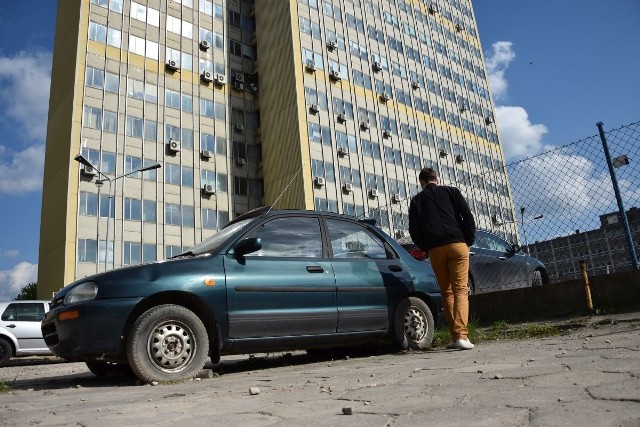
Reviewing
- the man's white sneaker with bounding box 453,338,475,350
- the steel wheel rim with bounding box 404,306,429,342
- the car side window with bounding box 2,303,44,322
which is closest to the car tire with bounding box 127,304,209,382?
the steel wheel rim with bounding box 404,306,429,342

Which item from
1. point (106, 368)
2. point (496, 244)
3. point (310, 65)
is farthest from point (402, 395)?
point (310, 65)

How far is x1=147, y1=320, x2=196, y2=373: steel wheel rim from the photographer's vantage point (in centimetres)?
419

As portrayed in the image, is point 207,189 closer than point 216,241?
No

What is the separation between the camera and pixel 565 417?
189 cm

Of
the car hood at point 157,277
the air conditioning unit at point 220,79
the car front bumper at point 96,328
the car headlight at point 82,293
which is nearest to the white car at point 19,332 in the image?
the car headlight at point 82,293

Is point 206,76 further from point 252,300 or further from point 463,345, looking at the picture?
point 463,345

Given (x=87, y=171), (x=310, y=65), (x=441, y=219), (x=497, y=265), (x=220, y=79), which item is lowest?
(x=497, y=265)

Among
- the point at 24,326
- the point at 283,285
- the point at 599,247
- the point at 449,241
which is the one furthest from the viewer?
the point at 24,326

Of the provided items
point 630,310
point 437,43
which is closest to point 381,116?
point 437,43

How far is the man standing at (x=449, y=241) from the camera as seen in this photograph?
5.26m

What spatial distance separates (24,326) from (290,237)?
30.2ft

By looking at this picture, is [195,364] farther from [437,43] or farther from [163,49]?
[437,43]

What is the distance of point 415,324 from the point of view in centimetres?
568

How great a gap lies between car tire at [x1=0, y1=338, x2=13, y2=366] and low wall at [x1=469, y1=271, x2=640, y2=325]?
32.5 feet
